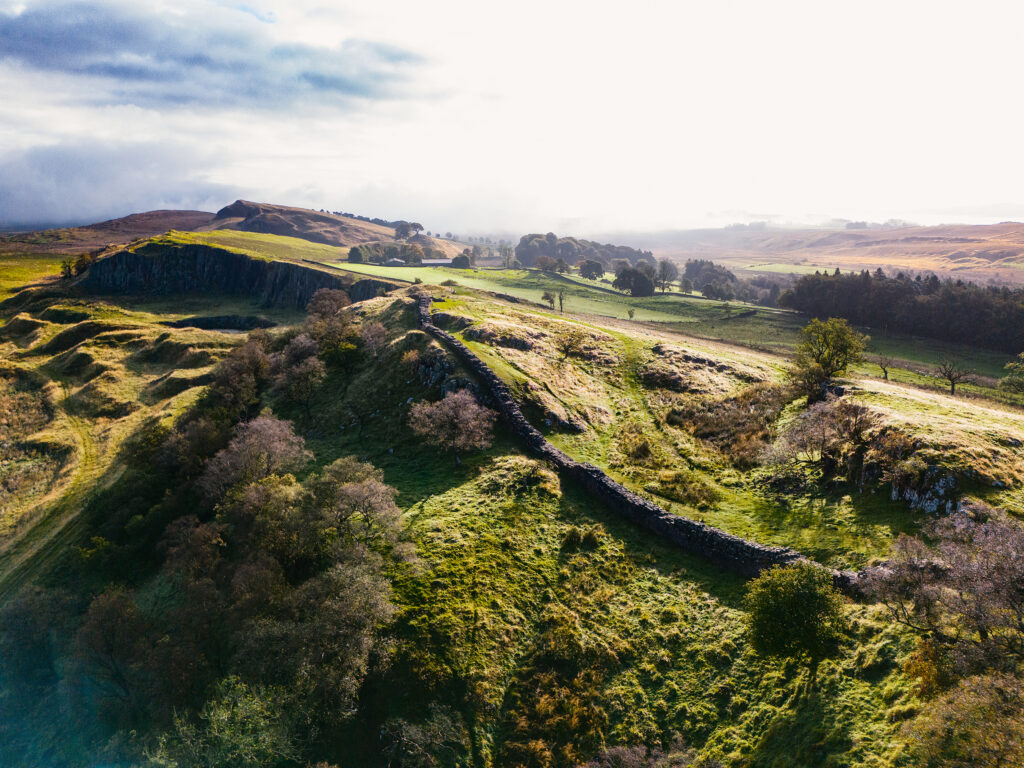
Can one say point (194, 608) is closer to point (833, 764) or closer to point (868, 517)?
point (833, 764)

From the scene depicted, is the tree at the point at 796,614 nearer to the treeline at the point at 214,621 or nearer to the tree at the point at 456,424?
the treeline at the point at 214,621

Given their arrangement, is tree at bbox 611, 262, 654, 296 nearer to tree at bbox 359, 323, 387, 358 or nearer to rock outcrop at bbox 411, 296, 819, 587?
tree at bbox 359, 323, 387, 358

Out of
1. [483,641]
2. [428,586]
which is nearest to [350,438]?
[428,586]

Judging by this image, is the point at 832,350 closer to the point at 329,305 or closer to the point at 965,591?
the point at 965,591

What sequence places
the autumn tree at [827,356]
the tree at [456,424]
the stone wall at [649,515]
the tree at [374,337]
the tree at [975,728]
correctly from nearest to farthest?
the tree at [975,728] < the stone wall at [649,515] < the tree at [456,424] < the autumn tree at [827,356] < the tree at [374,337]

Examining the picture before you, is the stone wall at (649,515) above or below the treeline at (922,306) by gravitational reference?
below

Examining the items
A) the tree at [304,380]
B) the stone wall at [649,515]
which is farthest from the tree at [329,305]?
the stone wall at [649,515]

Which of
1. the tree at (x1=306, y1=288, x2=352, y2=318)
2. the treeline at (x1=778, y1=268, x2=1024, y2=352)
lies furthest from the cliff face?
the treeline at (x1=778, y1=268, x2=1024, y2=352)
